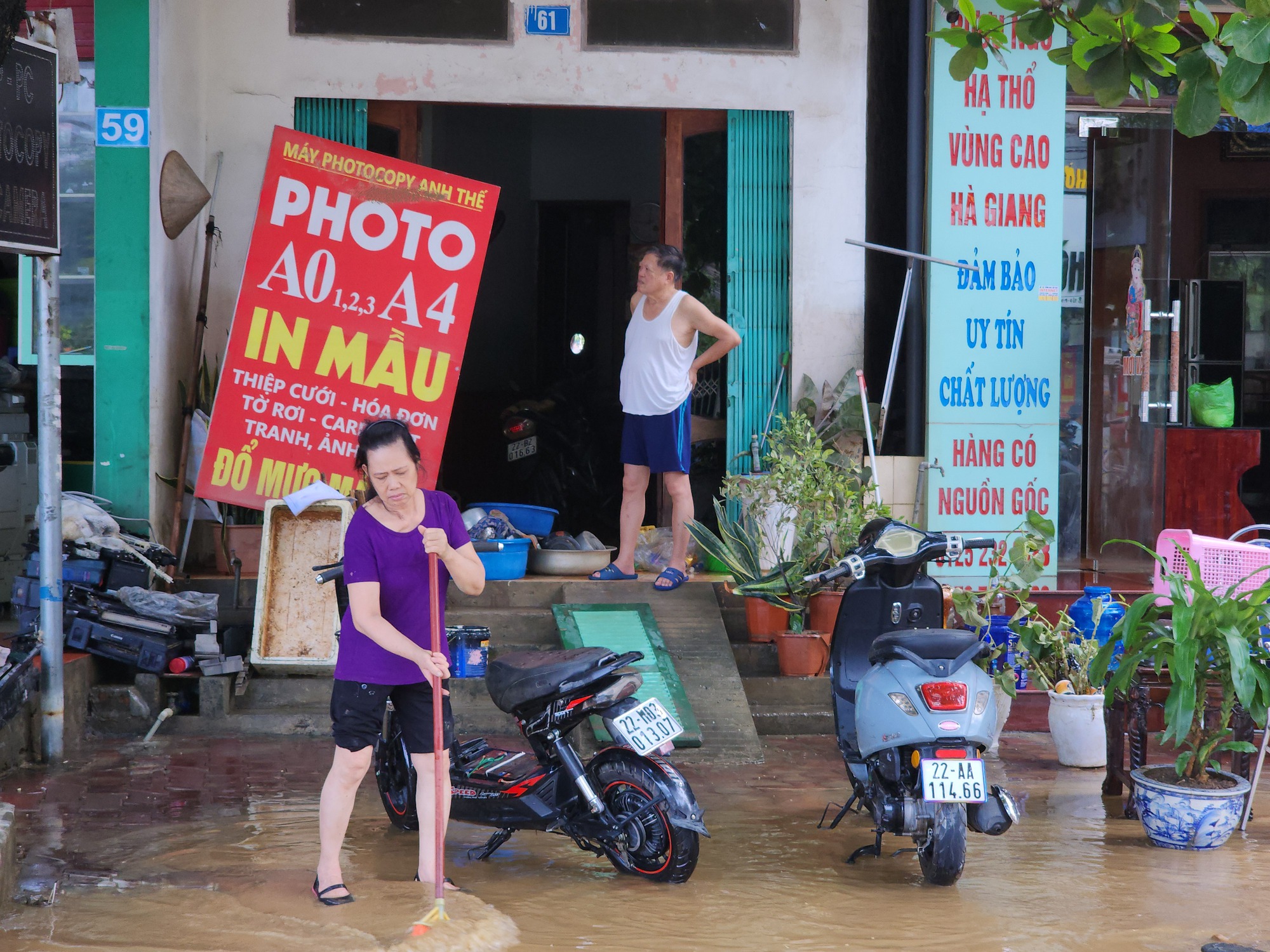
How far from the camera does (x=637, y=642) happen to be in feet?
22.7

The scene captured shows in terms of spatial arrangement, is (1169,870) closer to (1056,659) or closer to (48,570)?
(1056,659)

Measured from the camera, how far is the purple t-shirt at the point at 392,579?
403 cm

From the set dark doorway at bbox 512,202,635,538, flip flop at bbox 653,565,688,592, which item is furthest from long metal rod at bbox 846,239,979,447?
dark doorway at bbox 512,202,635,538

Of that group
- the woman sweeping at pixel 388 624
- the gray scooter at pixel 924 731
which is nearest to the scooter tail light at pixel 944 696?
the gray scooter at pixel 924 731

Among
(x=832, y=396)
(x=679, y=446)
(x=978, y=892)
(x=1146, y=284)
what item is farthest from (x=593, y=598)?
(x=1146, y=284)

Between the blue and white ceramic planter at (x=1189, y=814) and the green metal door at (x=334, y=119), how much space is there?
6.07 metres

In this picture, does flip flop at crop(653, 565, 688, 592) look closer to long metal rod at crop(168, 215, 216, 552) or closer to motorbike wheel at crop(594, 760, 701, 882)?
long metal rod at crop(168, 215, 216, 552)

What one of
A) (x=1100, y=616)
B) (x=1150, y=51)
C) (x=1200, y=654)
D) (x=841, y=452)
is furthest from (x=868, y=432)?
(x=1150, y=51)

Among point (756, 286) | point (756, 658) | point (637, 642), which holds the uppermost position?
point (756, 286)

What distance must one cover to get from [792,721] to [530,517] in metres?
2.40

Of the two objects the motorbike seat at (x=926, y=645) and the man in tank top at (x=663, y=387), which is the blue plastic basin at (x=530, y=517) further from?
the motorbike seat at (x=926, y=645)

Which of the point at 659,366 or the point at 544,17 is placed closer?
the point at 659,366

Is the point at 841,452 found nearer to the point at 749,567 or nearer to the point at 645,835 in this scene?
the point at 749,567

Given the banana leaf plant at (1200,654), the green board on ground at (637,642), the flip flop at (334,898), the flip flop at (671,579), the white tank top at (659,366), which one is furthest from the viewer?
the flip flop at (671,579)
